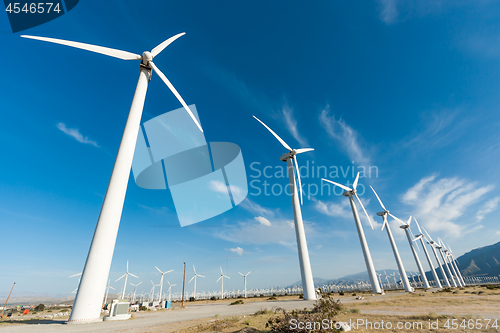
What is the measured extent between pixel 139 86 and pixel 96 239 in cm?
1572

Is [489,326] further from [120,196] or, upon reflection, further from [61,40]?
[61,40]

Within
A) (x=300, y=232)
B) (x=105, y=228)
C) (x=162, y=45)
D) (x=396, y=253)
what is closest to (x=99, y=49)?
(x=162, y=45)

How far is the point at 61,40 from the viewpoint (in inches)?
840

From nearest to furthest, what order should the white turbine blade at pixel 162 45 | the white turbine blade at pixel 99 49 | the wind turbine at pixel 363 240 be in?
1. the white turbine blade at pixel 99 49
2. the white turbine blade at pixel 162 45
3. the wind turbine at pixel 363 240

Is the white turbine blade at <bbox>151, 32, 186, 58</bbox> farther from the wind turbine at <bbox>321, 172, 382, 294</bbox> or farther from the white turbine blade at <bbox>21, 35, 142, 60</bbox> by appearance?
the wind turbine at <bbox>321, 172, 382, 294</bbox>

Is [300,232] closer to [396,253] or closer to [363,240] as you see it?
[363,240]

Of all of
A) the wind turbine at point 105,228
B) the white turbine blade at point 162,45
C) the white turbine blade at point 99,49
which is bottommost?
the wind turbine at point 105,228

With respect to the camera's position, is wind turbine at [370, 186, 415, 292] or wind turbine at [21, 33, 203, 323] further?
wind turbine at [370, 186, 415, 292]

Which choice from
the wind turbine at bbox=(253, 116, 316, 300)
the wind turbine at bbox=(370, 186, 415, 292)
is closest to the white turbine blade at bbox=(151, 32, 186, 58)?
the wind turbine at bbox=(253, 116, 316, 300)

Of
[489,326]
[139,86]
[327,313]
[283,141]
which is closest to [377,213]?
[283,141]

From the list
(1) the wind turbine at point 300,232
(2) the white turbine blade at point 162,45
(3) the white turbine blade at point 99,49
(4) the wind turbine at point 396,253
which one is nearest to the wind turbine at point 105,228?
(3) the white turbine blade at point 99,49

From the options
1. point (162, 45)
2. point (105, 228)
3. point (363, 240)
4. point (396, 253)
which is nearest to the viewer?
point (105, 228)

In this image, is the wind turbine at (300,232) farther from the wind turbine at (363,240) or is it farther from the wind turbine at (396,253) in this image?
the wind turbine at (396,253)

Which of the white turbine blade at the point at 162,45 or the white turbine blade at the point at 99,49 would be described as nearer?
the white turbine blade at the point at 99,49
